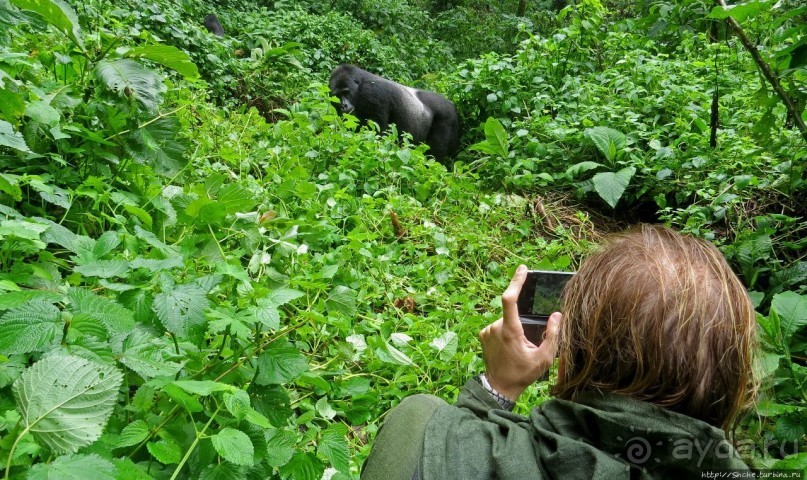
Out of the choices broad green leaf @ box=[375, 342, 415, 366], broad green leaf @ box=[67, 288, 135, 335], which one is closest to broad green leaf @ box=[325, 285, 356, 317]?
broad green leaf @ box=[375, 342, 415, 366]

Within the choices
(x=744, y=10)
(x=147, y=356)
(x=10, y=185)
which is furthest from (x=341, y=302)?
(x=744, y=10)

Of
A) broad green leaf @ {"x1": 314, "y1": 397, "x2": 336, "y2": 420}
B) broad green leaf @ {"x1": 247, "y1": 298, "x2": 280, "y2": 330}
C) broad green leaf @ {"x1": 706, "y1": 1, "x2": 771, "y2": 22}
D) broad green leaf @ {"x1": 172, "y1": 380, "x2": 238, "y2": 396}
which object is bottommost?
broad green leaf @ {"x1": 314, "y1": 397, "x2": 336, "y2": 420}

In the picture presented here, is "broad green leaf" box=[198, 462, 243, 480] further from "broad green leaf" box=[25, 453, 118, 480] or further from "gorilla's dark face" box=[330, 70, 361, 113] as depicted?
"gorilla's dark face" box=[330, 70, 361, 113]

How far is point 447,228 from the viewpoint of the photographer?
308cm

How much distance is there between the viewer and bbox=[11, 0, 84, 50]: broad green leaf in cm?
167

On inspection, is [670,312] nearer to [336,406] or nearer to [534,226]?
[336,406]

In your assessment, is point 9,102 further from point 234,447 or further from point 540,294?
point 540,294

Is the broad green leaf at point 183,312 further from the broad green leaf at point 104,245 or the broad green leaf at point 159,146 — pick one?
the broad green leaf at point 159,146

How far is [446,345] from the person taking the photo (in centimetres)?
199

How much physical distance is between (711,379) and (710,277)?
0.14 meters

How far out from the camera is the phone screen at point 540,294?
46.6 inches

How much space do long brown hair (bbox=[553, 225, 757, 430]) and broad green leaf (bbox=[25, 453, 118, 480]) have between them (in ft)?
2.19

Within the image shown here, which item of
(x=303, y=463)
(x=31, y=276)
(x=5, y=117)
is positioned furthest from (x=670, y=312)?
(x=5, y=117)

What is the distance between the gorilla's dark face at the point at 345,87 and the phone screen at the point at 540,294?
4536 millimetres
